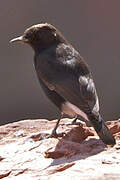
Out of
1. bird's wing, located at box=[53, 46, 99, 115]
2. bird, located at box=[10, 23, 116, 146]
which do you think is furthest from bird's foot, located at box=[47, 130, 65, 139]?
bird's wing, located at box=[53, 46, 99, 115]

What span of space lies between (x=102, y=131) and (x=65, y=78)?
693mm

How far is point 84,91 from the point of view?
448 cm

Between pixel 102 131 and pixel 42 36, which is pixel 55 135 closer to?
pixel 102 131

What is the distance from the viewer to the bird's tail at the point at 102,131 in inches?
162

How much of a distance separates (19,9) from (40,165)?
519 centimetres

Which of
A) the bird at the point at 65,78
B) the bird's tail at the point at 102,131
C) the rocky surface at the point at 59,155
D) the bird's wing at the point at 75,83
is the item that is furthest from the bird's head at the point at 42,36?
the bird's tail at the point at 102,131

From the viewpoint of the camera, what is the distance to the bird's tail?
4.11m

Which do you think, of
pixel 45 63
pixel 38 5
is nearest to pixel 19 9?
pixel 38 5

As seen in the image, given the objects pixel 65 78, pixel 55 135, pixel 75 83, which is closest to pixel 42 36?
pixel 65 78

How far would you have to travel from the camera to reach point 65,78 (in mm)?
4641

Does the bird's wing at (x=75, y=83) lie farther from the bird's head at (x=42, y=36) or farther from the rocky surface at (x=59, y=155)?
the rocky surface at (x=59, y=155)

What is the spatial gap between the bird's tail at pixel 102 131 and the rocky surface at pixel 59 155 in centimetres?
6

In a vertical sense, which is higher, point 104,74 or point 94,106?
point 94,106

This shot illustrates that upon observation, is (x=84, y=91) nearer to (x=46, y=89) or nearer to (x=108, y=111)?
(x=46, y=89)
